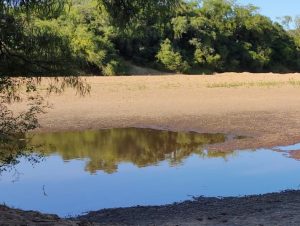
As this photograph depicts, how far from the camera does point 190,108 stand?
2734 cm

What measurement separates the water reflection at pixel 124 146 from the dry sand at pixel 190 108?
3.39ft

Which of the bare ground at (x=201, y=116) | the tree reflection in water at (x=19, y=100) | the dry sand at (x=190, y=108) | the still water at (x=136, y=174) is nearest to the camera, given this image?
the tree reflection in water at (x=19, y=100)

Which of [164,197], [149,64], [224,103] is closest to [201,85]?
[224,103]

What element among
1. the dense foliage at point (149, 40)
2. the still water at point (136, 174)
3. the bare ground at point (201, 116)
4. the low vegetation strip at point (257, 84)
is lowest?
the still water at point (136, 174)

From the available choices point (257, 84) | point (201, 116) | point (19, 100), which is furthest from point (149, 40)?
point (257, 84)

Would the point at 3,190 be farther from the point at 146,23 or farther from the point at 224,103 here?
the point at 224,103

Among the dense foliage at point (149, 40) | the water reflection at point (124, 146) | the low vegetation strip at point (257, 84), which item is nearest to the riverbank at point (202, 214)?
the dense foliage at point (149, 40)

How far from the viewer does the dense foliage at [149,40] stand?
4992mm

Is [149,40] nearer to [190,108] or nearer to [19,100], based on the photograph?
[190,108]

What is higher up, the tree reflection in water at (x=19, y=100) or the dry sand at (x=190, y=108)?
the tree reflection in water at (x=19, y=100)

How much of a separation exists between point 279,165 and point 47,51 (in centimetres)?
970

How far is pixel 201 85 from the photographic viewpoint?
37.9m

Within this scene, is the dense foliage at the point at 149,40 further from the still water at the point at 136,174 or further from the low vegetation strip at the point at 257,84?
the low vegetation strip at the point at 257,84

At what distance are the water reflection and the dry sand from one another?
103cm
